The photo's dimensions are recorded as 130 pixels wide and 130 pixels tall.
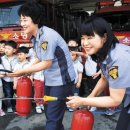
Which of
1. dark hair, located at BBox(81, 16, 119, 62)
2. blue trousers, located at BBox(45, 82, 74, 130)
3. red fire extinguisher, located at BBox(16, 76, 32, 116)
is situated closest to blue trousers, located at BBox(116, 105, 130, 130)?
dark hair, located at BBox(81, 16, 119, 62)

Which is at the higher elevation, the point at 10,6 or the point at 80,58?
the point at 10,6

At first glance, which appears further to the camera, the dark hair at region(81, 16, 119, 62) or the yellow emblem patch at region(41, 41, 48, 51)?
the yellow emblem patch at region(41, 41, 48, 51)

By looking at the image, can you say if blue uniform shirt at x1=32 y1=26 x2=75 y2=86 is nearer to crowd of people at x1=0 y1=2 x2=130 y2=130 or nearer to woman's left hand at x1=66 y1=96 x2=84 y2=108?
crowd of people at x1=0 y1=2 x2=130 y2=130

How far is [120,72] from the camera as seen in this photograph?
80.8 inches

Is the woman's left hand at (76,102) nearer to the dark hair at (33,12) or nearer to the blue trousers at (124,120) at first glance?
the blue trousers at (124,120)

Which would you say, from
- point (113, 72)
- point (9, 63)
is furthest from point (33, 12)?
point (9, 63)

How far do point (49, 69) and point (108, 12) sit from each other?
19.6ft

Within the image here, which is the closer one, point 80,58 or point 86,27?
point 86,27

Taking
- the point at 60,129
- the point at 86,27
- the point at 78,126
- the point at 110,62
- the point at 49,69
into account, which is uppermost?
the point at 86,27

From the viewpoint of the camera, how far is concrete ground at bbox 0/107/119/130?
439 centimetres

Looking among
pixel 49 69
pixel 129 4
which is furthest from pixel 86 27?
pixel 129 4

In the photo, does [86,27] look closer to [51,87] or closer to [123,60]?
[123,60]

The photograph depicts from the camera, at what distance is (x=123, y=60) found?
2.05 m

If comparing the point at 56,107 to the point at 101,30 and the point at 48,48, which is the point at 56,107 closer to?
the point at 48,48
